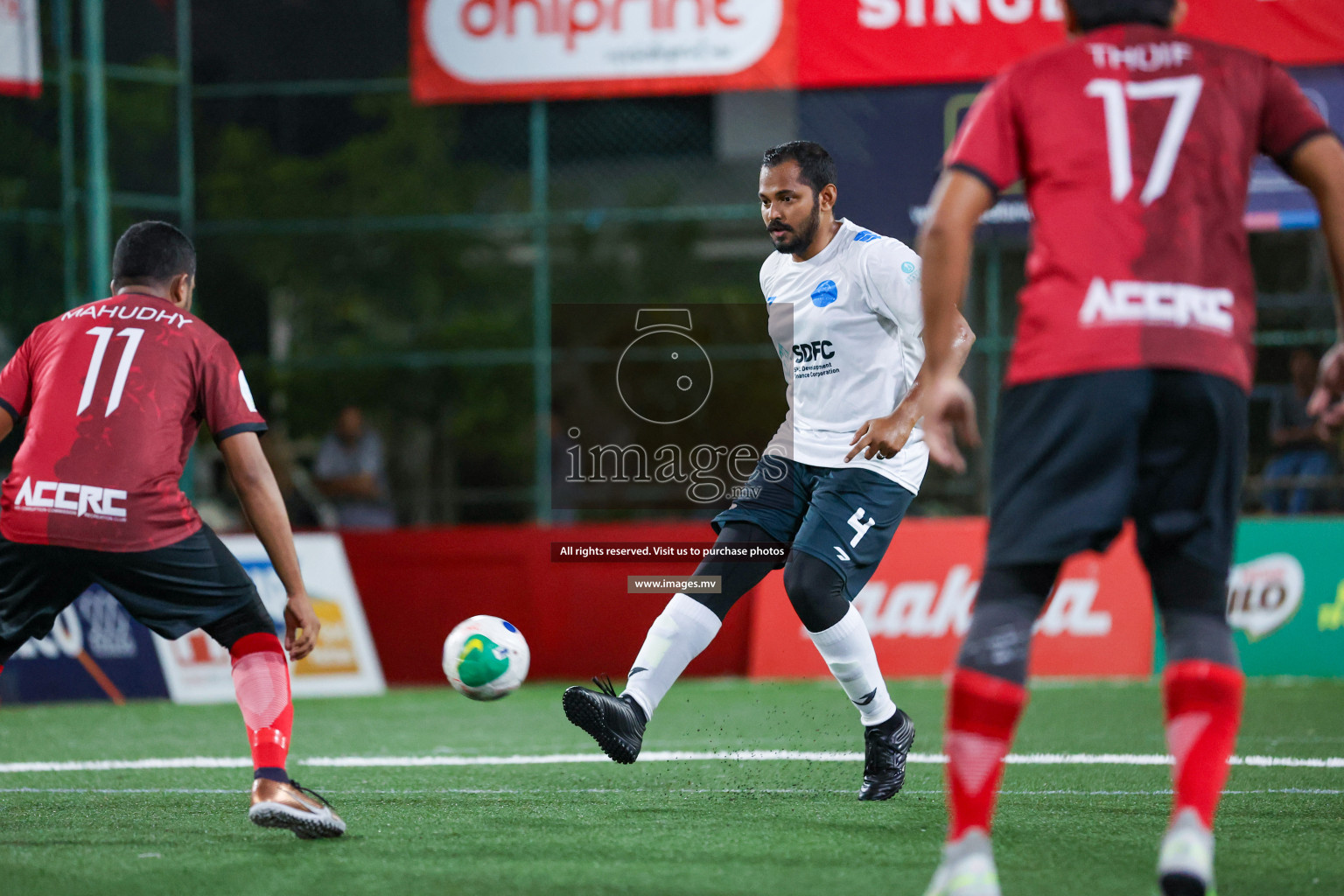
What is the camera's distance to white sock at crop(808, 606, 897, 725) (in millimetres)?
5438

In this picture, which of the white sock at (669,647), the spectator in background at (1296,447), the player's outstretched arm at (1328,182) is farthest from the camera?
the spectator in background at (1296,447)

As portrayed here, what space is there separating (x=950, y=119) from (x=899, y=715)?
9180 millimetres

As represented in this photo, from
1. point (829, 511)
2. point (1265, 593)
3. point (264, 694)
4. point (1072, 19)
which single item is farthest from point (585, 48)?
point (1072, 19)

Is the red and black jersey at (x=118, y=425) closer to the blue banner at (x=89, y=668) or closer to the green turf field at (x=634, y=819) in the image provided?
the green turf field at (x=634, y=819)

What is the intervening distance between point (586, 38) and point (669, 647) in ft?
32.9

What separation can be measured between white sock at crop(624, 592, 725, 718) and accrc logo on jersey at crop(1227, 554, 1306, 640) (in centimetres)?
624

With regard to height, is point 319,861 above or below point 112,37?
below

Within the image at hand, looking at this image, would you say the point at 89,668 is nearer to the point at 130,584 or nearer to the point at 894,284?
the point at 130,584

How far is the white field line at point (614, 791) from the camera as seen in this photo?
545 cm

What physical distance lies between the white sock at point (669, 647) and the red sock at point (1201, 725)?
223cm

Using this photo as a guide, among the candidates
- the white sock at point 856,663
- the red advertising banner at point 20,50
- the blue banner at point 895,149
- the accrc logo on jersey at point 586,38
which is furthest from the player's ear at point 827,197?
the red advertising banner at point 20,50

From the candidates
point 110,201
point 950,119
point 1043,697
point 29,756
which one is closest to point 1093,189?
point 29,756

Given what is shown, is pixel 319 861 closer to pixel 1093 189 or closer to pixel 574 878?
pixel 574 878

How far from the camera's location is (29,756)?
714 centimetres
